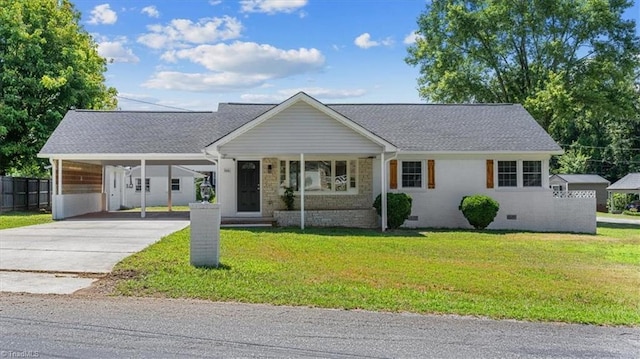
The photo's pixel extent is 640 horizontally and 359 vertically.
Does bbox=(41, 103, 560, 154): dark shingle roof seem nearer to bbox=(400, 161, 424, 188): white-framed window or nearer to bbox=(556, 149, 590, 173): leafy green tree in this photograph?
bbox=(400, 161, 424, 188): white-framed window

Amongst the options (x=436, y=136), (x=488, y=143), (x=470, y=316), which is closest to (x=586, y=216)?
(x=488, y=143)

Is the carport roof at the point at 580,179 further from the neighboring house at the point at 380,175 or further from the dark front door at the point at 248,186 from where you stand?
the dark front door at the point at 248,186

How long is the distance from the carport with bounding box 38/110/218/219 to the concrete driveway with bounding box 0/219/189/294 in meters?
2.67

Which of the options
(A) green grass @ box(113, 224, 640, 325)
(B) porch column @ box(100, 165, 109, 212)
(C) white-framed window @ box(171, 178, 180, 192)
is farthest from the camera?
(C) white-framed window @ box(171, 178, 180, 192)

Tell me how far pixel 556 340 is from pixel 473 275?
11.4 feet

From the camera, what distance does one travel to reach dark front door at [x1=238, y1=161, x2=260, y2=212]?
1934 cm

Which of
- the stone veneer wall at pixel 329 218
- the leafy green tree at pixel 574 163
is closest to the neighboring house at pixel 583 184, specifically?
the leafy green tree at pixel 574 163

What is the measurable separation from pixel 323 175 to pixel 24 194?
14755mm

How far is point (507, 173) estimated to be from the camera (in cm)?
1955

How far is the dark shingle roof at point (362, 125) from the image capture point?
1919 cm

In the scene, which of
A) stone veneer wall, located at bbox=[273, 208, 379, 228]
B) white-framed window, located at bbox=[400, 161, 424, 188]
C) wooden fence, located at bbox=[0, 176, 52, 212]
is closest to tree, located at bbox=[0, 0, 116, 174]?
wooden fence, located at bbox=[0, 176, 52, 212]

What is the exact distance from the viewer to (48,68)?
26.9m

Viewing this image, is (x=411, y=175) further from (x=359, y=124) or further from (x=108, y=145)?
(x=108, y=145)

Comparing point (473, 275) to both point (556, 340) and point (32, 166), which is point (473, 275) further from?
point (32, 166)
